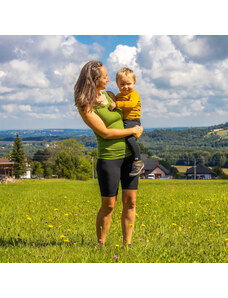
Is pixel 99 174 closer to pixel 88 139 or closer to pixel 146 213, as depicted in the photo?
pixel 146 213

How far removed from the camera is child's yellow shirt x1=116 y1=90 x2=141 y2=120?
170 inches

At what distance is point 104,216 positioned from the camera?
451 cm

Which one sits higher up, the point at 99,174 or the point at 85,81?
the point at 85,81

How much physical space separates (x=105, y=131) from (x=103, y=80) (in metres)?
0.65

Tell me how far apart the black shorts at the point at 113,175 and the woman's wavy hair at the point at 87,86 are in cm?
71

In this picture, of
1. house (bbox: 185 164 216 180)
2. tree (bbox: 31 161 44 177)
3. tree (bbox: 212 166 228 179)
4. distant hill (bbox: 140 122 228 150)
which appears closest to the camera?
tree (bbox: 31 161 44 177)

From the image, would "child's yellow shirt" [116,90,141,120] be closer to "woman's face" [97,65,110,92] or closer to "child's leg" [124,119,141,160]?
"child's leg" [124,119,141,160]

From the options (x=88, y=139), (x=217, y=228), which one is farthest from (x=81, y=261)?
(x=88, y=139)

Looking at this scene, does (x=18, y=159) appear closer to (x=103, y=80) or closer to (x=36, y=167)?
(x=36, y=167)

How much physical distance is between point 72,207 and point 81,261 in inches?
193

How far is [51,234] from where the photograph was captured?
570 cm

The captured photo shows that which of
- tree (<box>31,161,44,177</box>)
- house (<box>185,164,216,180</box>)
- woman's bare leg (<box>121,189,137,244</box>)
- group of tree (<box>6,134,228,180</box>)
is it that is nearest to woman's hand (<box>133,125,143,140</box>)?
woman's bare leg (<box>121,189,137,244</box>)

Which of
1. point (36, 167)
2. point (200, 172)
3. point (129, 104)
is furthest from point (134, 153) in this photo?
point (200, 172)

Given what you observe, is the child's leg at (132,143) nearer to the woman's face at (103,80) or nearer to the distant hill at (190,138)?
the woman's face at (103,80)
